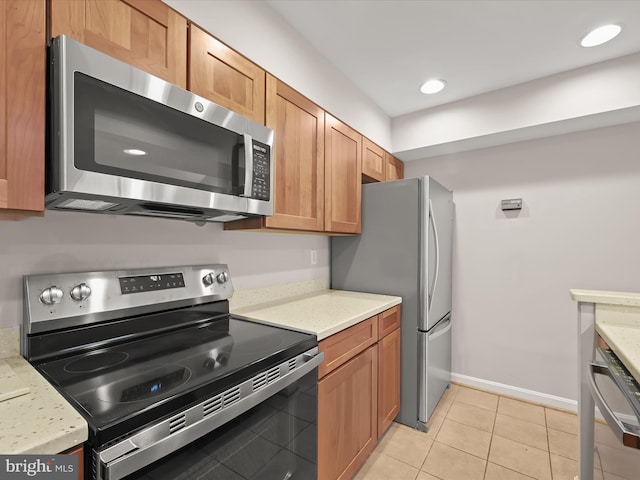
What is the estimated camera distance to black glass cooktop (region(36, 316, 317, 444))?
2.27 ft

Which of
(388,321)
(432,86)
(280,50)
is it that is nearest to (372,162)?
(432,86)

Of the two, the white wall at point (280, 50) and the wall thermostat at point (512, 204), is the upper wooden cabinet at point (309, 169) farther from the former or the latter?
the wall thermostat at point (512, 204)

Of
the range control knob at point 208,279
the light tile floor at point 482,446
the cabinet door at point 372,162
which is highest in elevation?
the cabinet door at point 372,162

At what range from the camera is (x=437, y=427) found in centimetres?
215

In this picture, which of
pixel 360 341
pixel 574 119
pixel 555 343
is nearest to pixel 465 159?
pixel 574 119

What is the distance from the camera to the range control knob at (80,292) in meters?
1.07

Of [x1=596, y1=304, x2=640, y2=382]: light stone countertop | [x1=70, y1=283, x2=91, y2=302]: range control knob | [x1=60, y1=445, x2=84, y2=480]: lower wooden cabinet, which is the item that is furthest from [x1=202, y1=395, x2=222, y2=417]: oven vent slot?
[x1=596, y1=304, x2=640, y2=382]: light stone countertop

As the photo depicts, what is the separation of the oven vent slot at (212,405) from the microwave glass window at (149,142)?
694 millimetres

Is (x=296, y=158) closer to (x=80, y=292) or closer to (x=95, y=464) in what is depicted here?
(x=80, y=292)

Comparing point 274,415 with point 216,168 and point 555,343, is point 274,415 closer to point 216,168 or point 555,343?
point 216,168

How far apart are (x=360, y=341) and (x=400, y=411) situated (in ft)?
2.92

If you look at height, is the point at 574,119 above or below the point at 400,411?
above

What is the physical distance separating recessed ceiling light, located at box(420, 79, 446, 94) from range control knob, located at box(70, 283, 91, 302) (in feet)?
7.98

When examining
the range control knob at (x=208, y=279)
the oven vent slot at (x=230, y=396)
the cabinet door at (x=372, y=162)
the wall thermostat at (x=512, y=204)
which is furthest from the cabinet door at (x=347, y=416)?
the wall thermostat at (x=512, y=204)
